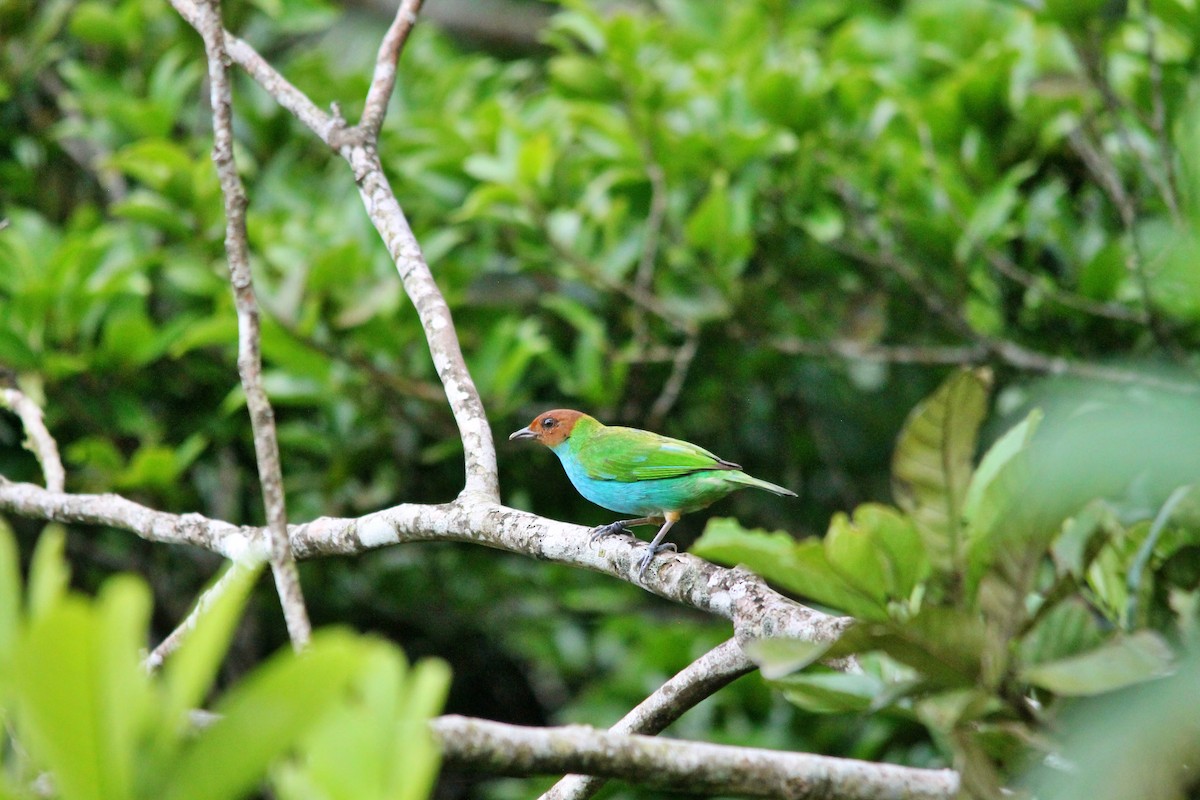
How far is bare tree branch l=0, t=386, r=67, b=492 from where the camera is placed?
2.93 m

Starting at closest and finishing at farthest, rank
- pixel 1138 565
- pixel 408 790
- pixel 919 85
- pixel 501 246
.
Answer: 1. pixel 408 790
2. pixel 1138 565
3. pixel 501 246
4. pixel 919 85

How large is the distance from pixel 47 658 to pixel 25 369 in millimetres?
3524

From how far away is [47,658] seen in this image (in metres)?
0.85

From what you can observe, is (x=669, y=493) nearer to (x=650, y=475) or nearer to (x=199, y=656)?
(x=650, y=475)

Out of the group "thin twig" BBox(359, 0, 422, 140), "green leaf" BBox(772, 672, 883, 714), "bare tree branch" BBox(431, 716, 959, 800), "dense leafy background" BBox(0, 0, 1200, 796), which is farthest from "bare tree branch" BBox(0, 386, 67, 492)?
"green leaf" BBox(772, 672, 883, 714)

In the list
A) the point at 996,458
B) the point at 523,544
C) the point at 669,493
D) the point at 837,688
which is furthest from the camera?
the point at 669,493

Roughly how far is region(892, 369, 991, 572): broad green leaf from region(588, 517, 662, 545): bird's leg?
36.3 inches

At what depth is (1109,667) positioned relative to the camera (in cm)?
127

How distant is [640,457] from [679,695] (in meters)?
1.37

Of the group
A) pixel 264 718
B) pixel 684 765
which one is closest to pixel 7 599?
pixel 264 718

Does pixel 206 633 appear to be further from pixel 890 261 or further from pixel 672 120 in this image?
pixel 672 120

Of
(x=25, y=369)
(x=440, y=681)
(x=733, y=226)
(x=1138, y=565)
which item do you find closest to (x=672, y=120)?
(x=733, y=226)

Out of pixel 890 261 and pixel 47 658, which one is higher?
pixel 890 261

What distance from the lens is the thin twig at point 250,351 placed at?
1582 millimetres
